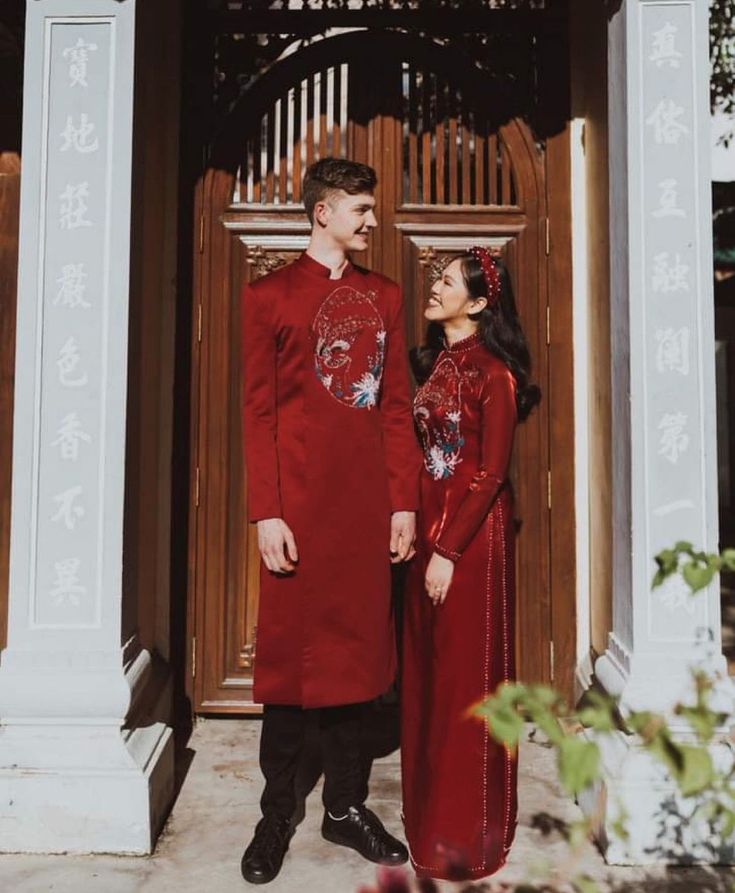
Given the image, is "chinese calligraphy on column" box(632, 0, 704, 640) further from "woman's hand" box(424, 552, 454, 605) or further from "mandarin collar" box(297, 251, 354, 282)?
"mandarin collar" box(297, 251, 354, 282)

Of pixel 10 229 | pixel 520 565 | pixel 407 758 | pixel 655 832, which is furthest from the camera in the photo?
pixel 520 565

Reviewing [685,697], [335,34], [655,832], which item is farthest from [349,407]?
[335,34]

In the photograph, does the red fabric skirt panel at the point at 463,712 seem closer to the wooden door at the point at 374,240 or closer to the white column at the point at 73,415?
the white column at the point at 73,415

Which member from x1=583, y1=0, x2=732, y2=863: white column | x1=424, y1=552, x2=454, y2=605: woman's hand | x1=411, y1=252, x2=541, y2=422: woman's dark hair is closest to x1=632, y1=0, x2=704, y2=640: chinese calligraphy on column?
x1=583, y1=0, x2=732, y2=863: white column

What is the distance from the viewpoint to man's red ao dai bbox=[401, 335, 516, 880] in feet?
7.60

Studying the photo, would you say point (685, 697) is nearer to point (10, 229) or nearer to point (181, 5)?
point (10, 229)

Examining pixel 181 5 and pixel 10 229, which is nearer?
pixel 10 229

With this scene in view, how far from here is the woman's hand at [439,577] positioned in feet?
7.66

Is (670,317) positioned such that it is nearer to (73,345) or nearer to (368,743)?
(73,345)

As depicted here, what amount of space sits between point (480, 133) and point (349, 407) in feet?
5.60

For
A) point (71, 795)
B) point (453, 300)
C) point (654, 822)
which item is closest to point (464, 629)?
point (654, 822)

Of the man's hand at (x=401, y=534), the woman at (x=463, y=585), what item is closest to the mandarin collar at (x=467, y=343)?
the woman at (x=463, y=585)

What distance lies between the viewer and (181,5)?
3.48 metres

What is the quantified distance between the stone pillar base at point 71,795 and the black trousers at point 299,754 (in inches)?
14.5
